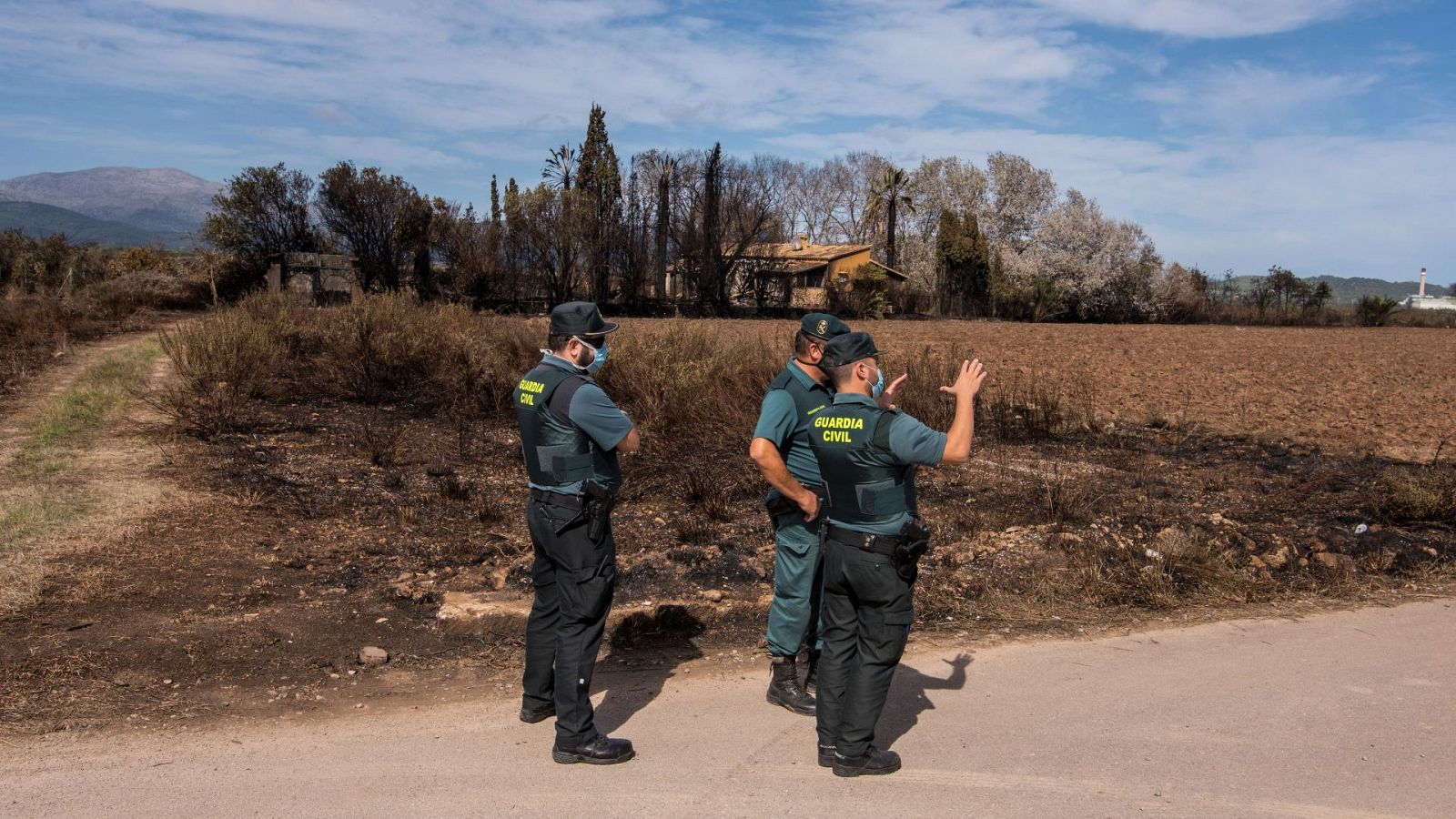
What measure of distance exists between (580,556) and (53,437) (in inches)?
374

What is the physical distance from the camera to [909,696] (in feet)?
15.7

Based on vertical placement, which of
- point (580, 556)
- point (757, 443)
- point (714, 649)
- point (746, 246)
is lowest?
point (714, 649)

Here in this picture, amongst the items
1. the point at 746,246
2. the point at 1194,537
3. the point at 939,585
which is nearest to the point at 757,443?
the point at 939,585

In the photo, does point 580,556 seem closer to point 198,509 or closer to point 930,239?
point 198,509

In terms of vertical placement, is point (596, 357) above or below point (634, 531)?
above

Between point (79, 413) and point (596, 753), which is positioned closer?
point (596, 753)

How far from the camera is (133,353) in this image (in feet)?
63.2

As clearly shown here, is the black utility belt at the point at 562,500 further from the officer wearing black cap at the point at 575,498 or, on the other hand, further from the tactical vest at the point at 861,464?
the tactical vest at the point at 861,464

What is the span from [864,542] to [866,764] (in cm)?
90

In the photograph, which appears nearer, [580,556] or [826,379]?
[580,556]

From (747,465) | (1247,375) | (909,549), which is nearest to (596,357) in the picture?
(909,549)

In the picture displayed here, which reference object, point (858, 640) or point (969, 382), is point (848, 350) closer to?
point (969, 382)

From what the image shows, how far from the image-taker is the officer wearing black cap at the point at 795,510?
15.0 ft

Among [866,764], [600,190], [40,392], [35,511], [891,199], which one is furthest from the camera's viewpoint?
[891,199]
